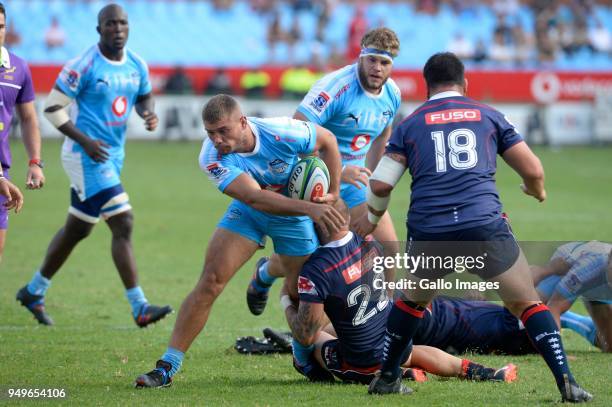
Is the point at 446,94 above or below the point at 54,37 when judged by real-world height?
above

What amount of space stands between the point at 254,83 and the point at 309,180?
72.3ft

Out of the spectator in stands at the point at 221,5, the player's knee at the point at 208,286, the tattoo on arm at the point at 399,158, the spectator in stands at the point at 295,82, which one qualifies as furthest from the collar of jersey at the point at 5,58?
the spectator in stands at the point at 221,5

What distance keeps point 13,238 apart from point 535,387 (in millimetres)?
9523

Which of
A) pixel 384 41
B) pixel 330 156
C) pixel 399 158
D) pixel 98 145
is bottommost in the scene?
pixel 98 145

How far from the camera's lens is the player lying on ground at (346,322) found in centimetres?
689

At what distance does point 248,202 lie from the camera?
6.71 metres

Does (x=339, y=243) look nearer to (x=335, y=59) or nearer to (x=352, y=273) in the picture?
(x=352, y=273)

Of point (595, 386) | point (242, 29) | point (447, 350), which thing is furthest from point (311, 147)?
point (242, 29)

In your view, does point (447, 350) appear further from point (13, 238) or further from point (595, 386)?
point (13, 238)

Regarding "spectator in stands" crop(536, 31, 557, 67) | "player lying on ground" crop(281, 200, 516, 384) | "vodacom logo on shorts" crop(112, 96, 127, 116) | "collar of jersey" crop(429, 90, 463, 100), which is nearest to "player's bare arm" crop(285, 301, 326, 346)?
"player lying on ground" crop(281, 200, 516, 384)

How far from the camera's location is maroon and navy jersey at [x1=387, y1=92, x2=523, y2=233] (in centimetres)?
629

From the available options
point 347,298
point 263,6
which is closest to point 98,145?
point 347,298

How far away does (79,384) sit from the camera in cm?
697

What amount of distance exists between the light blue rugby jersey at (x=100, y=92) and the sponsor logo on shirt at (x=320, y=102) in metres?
2.28
